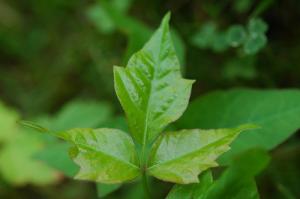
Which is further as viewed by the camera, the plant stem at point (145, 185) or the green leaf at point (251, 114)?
the green leaf at point (251, 114)

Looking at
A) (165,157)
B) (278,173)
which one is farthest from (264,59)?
(165,157)

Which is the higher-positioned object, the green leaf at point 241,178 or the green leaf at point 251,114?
the green leaf at point 241,178

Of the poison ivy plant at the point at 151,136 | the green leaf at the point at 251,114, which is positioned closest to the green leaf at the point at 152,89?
the poison ivy plant at the point at 151,136

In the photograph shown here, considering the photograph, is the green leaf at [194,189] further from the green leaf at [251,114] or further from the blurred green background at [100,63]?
the blurred green background at [100,63]

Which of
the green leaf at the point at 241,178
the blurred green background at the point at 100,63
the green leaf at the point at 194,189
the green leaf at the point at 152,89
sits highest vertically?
the green leaf at the point at 152,89

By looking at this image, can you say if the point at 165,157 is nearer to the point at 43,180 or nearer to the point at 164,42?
the point at 164,42

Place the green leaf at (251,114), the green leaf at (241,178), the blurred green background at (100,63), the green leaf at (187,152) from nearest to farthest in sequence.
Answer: the green leaf at (241,178) < the green leaf at (187,152) < the green leaf at (251,114) < the blurred green background at (100,63)
